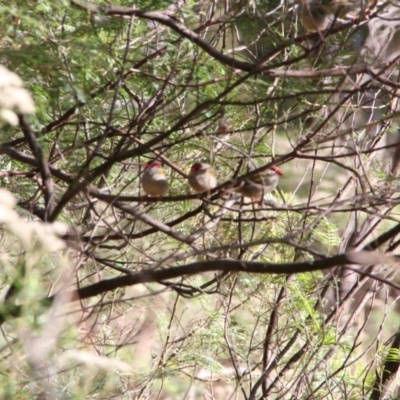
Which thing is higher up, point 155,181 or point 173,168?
point 155,181

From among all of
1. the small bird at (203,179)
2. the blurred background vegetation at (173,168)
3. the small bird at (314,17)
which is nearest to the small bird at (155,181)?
the blurred background vegetation at (173,168)

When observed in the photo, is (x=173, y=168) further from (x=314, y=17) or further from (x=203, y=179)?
(x=314, y=17)

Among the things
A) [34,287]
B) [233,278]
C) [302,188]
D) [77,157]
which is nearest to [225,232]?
[233,278]

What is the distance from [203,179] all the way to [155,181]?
12.3 inches

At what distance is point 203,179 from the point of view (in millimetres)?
3303

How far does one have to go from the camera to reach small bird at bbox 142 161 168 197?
352 centimetres

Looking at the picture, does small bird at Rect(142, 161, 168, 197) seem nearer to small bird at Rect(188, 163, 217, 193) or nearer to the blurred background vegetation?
the blurred background vegetation

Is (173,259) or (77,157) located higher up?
(77,157)

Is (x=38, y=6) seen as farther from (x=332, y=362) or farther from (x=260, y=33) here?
(x=332, y=362)

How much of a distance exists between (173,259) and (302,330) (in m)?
1.59

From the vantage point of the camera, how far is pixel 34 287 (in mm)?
2389

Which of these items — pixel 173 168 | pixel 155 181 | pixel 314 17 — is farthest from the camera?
pixel 155 181

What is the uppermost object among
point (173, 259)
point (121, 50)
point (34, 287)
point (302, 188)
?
point (302, 188)

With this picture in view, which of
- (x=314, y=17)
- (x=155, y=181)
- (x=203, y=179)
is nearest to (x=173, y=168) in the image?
(x=203, y=179)
